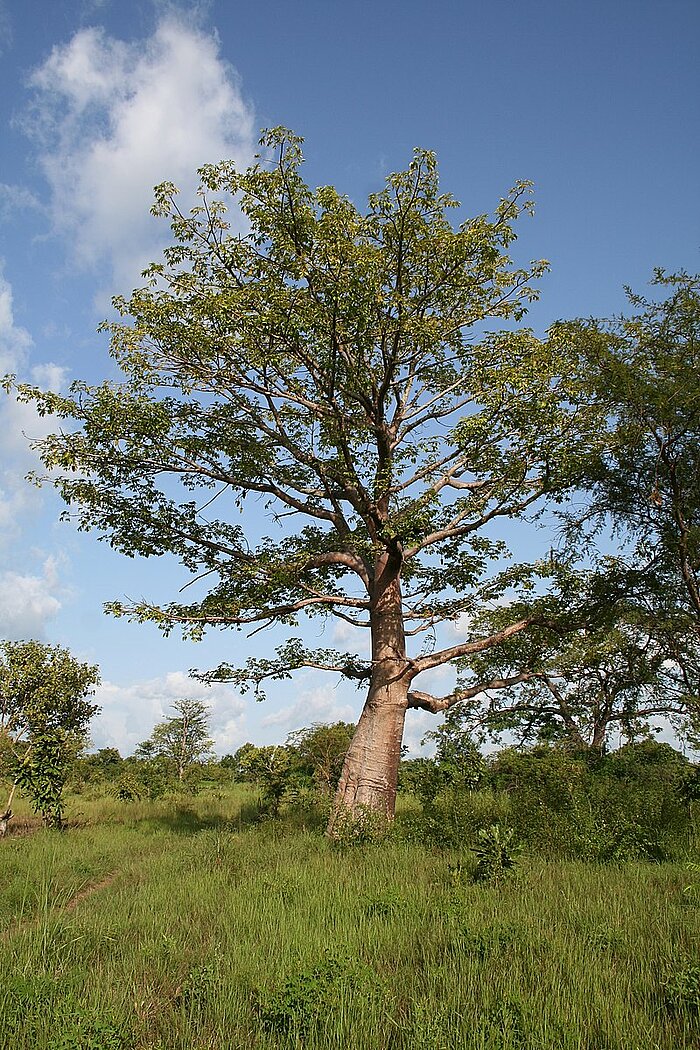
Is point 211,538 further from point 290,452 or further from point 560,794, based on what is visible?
point 560,794

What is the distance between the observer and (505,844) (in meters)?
8.38

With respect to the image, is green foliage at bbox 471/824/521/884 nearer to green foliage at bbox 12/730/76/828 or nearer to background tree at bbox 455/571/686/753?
background tree at bbox 455/571/686/753

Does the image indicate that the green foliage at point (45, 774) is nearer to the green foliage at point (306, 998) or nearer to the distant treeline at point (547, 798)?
the distant treeline at point (547, 798)

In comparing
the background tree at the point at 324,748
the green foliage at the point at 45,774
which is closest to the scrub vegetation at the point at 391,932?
the green foliage at the point at 45,774

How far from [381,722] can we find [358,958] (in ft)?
23.6

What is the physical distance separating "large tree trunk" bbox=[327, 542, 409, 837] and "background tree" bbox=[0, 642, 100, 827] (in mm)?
7843

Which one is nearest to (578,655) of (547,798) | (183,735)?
(547,798)

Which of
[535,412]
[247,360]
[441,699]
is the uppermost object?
[247,360]

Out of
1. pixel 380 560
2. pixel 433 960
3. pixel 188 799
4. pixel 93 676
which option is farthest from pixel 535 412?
pixel 188 799

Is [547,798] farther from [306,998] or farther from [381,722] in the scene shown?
[306,998]

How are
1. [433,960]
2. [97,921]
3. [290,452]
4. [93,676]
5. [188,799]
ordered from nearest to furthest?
1. [433,960]
2. [97,921]
3. [290,452]
4. [93,676]
5. [188,799]

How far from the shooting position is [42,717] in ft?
60.8

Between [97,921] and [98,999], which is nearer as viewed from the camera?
[98,999]

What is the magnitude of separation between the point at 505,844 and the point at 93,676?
14.8 meters
